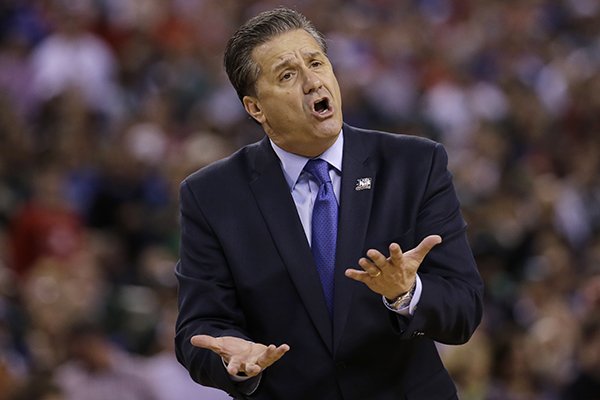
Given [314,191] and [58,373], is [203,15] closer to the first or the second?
[58,373]

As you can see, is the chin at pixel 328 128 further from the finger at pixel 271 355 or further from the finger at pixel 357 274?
the finger at pixel 271 355

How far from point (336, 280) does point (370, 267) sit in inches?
12.6

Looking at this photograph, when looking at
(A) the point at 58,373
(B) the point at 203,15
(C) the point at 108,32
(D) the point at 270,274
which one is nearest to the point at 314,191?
(D) the point at 270,274

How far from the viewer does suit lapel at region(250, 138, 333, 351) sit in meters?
3.20

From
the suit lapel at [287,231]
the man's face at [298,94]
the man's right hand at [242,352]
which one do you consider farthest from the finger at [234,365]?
the man's face at [298,94]

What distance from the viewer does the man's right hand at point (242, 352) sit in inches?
116

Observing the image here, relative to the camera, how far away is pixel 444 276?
127 inches

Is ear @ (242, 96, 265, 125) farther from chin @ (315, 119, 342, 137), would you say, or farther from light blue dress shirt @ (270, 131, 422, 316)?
chin @ (315, 119, 342, 137)

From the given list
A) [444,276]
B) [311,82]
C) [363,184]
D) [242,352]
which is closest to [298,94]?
[311,82]

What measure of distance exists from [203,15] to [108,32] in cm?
112

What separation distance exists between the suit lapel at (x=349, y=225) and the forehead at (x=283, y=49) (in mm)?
286

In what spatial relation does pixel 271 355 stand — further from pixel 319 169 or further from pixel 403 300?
pixel 319 169

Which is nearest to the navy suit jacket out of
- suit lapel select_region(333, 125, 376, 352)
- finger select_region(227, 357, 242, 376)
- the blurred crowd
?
suit lapel select_region(333, 125, 376, 352)

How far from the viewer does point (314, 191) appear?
3.37 meters
